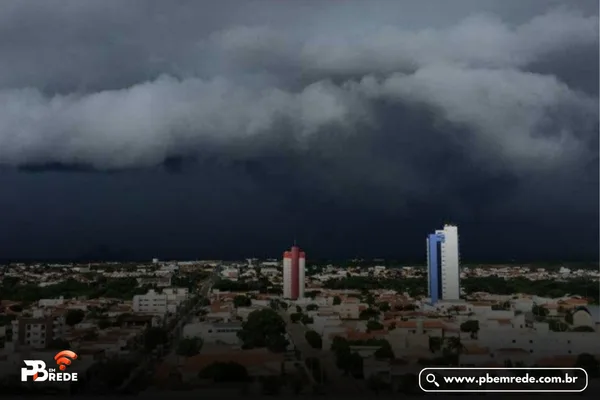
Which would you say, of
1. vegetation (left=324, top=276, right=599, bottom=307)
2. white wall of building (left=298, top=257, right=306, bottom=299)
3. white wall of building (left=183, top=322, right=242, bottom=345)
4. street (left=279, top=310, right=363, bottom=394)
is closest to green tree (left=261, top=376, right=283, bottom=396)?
street (left=279, top=310, right=363, bottom=394)

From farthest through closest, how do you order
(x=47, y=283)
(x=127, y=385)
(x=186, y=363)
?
(x=47, y=283) → (x=186, y=363) → (x=127, y=385)

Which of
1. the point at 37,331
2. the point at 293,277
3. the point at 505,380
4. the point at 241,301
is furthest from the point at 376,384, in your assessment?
the point at 293,277

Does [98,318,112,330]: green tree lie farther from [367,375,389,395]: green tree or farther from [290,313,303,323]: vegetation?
[367,375,389,395]: green tree

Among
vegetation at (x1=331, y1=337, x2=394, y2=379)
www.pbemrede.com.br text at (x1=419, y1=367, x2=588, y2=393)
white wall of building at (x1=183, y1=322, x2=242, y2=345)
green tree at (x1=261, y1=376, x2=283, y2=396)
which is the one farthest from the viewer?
white wall of building at (x1=183, y1=322, x2=242, y2=345)

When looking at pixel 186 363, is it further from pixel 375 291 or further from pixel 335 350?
pixel 375 291

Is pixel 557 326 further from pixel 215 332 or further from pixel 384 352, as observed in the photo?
pixel 215 332

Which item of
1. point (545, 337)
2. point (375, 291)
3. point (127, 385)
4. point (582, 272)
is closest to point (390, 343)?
point (545, 337)

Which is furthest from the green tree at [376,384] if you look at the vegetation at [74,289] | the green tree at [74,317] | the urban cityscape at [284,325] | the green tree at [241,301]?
the vegetation at [74,289]
